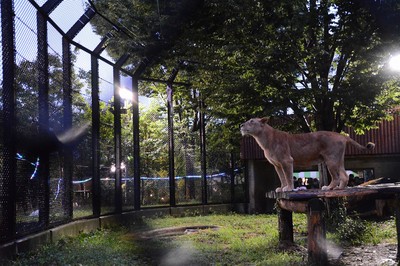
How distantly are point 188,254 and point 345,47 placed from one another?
516 cm

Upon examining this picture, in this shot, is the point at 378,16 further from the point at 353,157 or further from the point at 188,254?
the point at 353,157

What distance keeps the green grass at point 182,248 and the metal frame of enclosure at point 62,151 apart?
0.58 meters

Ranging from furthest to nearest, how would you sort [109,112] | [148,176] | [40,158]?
[148,176], [109,112], [40,158]

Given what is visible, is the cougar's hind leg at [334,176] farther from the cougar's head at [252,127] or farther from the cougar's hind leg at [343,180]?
the cougar's head at [252,127]

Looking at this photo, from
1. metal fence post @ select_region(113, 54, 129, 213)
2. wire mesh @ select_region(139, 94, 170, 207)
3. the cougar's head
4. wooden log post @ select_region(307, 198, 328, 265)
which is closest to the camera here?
wooden log post @ select_region(307, 198, 328, 265)

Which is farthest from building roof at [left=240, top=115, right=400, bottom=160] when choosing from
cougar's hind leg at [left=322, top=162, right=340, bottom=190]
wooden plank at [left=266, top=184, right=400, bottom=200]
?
wooden plank at [left=266, top=184, right=400, bottom=200]

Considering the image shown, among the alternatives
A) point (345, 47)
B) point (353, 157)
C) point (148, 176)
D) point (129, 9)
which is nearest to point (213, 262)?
point (345, 47)

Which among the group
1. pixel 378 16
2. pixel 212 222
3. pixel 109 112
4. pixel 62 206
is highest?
pixel 378 16

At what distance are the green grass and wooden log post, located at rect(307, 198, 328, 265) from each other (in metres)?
0.25

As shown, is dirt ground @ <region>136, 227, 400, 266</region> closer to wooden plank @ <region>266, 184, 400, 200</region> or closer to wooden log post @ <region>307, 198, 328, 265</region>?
wooden log post @ <region>307, 198, 328, 265</region>

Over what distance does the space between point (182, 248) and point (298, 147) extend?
3.11 metres

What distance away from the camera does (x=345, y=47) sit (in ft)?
30.2

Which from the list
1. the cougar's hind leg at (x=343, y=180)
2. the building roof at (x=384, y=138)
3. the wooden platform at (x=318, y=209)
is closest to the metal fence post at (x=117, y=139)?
the wooden platform at (x=318, y=209)

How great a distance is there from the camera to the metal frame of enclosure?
6387 mm
